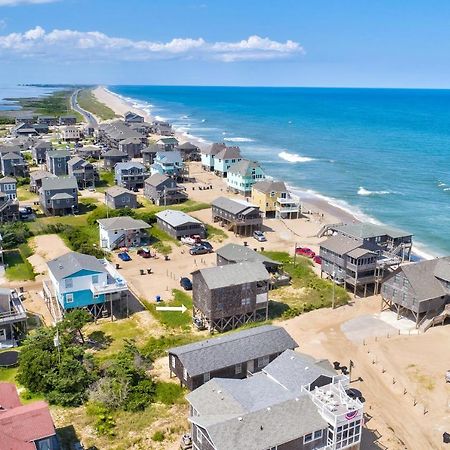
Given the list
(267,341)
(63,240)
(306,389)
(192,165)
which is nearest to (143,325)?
(267,341)

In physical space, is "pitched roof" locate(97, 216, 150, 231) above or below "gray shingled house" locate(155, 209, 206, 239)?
above

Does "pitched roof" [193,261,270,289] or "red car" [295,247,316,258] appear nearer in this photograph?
"pitched roof" [193,261,270,289]

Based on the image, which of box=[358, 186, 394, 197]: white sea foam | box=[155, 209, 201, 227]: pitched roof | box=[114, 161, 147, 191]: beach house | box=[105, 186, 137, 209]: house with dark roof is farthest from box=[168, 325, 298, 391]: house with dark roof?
box=[358, 186, 394, 197]: white sea foam

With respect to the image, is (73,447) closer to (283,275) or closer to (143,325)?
(143,325)

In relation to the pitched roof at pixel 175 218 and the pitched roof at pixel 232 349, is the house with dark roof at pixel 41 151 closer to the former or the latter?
the pitched roof at pixel 175 218

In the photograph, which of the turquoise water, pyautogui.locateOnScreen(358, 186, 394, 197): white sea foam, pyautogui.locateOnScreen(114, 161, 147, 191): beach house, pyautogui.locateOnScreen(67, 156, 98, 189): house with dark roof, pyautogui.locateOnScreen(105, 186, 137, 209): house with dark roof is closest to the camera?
pyautogui.locateOnScreen(105, 186, 137, 209): house with dark roof

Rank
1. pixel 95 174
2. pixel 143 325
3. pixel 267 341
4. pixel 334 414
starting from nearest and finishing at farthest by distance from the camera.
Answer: pixel 334 414, pixel 267 341, pixel 143 325, pixel 95 174

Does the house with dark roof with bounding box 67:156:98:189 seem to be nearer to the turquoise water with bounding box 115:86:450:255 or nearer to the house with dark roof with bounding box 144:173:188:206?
the house with dark roof with bounding box 144:173:188:206
